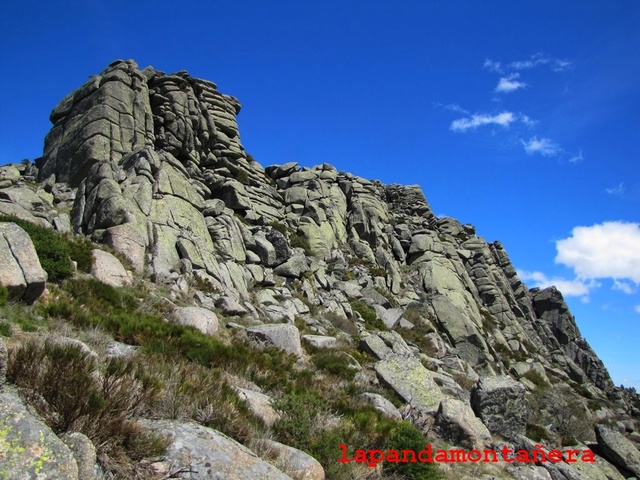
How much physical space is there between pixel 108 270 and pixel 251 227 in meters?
18.0

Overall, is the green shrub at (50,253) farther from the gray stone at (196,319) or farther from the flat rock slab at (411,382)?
the flat rock slab at (411,382)

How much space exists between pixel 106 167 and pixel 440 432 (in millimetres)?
22647

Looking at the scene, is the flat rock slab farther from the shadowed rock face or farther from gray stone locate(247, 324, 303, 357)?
gray stone locate(247, 324, 303, 357)

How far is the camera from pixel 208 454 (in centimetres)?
494

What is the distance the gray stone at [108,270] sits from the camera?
14680mm

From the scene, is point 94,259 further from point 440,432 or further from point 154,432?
point 440,432

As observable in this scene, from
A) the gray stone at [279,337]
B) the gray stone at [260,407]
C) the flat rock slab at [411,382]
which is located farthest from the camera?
the gray stone at [279,337]

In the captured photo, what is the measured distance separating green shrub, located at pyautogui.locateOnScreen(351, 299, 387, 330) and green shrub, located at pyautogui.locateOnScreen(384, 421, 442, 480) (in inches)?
759

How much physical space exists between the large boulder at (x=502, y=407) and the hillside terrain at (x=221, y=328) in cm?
7

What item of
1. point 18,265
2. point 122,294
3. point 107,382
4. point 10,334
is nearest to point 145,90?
point 122,294

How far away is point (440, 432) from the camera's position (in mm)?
11555

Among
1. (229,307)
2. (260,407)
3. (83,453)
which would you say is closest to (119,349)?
(260,407)

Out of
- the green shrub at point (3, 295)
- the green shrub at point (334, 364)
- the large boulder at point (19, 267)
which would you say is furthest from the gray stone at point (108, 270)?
the green shrub at point (334, 364)

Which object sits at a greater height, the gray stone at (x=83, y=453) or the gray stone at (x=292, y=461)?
the gray stone at (x=292, y=461)
